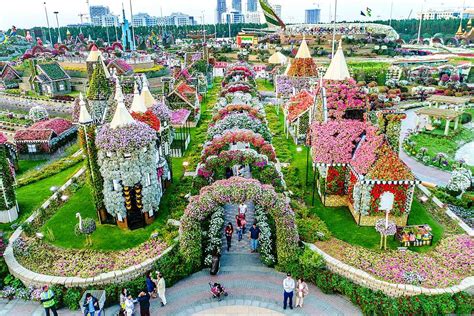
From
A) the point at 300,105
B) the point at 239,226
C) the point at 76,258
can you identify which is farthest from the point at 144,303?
the point at 300,105

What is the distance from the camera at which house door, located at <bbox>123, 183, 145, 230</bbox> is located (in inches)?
741

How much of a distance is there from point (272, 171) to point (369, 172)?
186 inches

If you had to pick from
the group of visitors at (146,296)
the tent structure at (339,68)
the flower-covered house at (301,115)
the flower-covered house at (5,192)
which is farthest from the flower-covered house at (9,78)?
the group of visitors at (146,296)

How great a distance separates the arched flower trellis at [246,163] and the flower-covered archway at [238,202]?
3.77 meters

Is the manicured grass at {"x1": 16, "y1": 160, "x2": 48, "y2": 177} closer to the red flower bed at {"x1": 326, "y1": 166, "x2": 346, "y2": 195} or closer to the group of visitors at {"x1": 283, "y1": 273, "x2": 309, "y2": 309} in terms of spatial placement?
the red flower bed at {"x1": 326, "y1": 166, "x2": 346, "y2": 195}

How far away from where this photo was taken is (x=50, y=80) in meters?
56.5

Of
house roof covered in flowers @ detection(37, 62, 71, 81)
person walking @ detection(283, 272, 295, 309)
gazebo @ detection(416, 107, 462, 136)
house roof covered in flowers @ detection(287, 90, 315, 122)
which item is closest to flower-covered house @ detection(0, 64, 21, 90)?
house roof covered in flowers @ detection(37, 62, 71, 81)

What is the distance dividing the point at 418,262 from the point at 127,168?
1326 cm

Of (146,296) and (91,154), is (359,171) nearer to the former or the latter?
(146,296)

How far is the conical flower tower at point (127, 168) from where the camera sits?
18.0 metres

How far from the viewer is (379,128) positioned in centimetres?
1938

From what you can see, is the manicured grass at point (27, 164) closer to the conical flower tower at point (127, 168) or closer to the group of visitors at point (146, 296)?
the conical flower tower at point (127, 168)

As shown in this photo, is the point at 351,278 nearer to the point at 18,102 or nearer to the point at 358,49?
the point at 18,102

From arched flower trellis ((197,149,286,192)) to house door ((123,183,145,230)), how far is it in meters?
3.47
